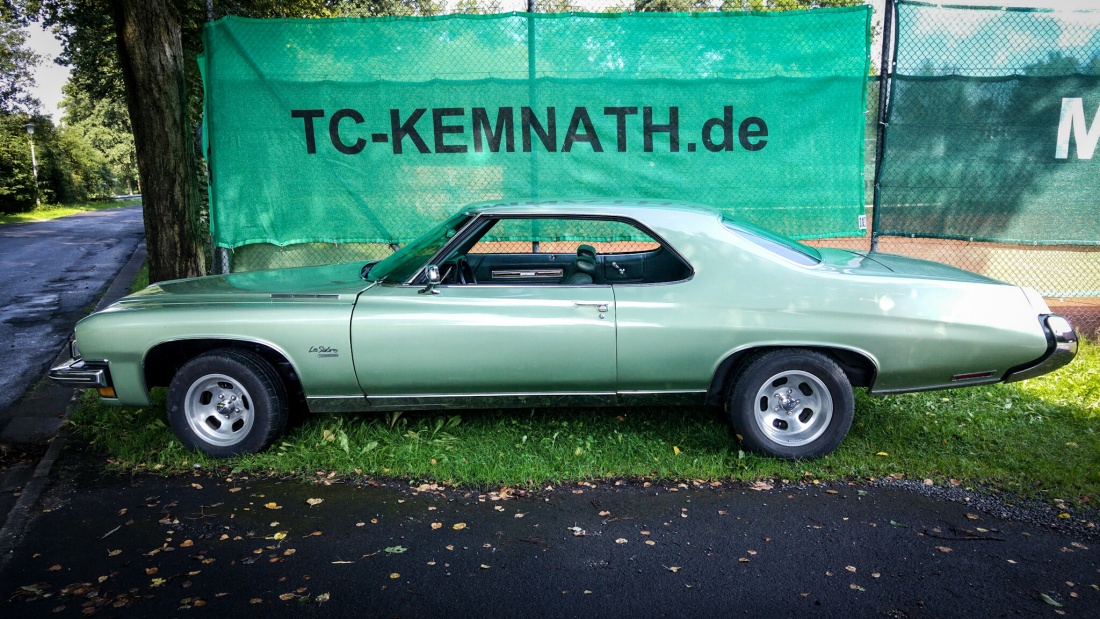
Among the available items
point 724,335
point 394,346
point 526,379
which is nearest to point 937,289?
point 724,335

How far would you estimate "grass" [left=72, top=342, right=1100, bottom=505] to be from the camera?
4.18m

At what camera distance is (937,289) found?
4082 millimetres

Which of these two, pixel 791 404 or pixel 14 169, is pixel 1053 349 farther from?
pixel 14 169

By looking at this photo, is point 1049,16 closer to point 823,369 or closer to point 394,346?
point 823,369

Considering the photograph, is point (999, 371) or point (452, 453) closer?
point (999, 371)

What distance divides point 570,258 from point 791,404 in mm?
1779

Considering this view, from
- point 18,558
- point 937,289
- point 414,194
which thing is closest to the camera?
point 18,558

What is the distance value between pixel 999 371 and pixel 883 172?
104 inches

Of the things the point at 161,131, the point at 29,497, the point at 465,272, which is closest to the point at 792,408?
the point at 465,272

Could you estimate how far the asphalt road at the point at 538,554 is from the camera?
9.82ft

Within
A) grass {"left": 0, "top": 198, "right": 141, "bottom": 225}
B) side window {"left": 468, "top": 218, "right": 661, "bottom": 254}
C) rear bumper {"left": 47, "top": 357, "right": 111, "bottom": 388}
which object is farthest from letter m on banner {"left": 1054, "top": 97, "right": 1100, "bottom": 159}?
grass {"left": 0, "top": 198, "right": 141, "bottom": 225}

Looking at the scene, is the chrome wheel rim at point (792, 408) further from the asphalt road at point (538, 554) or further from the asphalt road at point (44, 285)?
the asphalt road at point (44, 285)

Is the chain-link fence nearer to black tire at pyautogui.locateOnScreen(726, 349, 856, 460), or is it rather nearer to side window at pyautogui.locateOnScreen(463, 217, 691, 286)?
side window at pyautogui.locateOnScreen(463, 217, 691, 286)

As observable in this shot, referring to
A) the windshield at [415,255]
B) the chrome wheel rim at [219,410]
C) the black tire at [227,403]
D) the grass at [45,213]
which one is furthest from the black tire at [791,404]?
the grass at [45,213]
